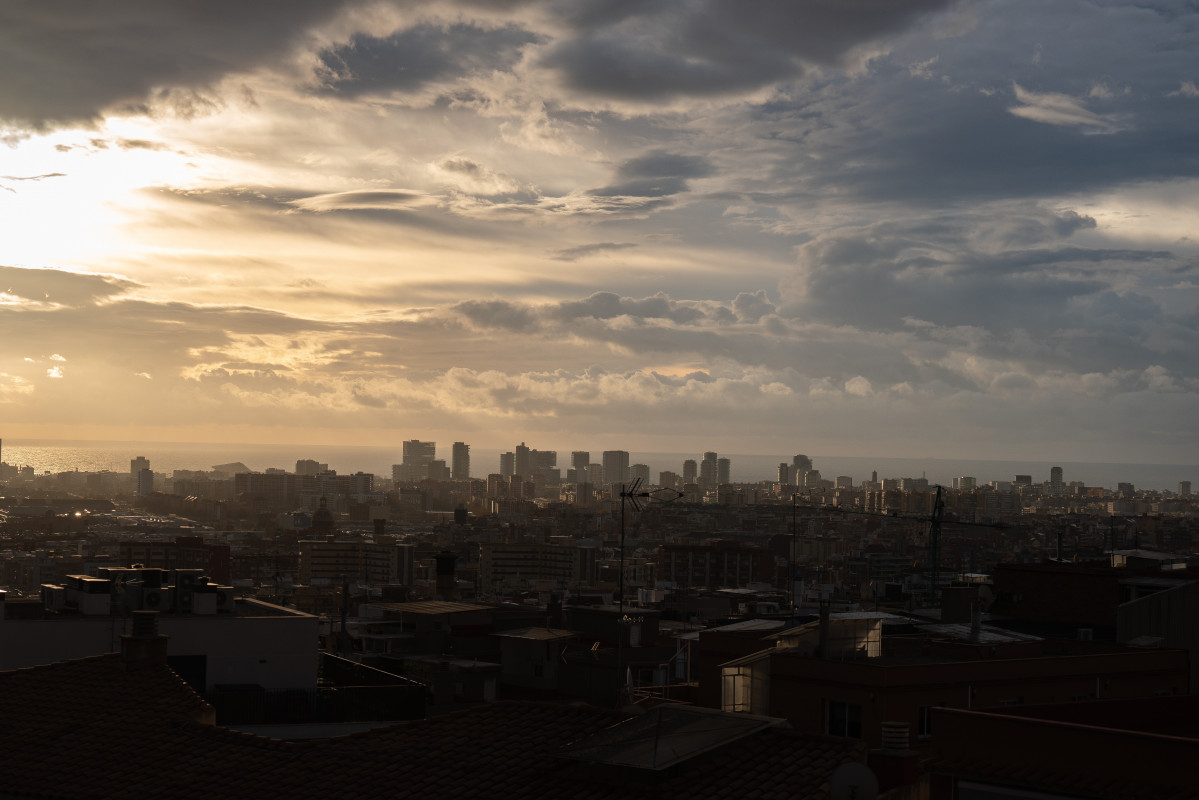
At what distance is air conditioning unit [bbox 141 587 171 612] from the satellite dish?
558 inches

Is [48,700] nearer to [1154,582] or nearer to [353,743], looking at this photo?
[353,743]

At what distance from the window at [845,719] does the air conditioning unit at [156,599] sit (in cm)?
1033

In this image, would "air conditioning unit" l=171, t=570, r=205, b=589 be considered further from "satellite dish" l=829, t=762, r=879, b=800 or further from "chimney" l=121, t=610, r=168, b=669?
"satellite dish" l=829, t=762, r=879, b=800

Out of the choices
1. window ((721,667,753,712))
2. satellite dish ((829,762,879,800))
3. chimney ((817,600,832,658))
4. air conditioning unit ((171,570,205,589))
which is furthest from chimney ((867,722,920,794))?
air conditioning unit ((171,570,205,589))

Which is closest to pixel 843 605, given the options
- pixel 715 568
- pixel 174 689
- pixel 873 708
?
pixel 873 708

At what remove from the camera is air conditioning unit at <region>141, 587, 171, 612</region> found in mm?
Result: 19812

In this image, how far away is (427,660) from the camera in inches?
1266

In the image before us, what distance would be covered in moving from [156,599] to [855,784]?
47.7 ft

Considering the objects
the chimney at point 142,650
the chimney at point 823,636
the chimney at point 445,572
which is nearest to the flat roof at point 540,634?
the chimney at point 445,572

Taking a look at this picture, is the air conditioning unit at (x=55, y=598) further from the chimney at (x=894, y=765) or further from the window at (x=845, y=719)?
the chimney at (x=894, y=765)

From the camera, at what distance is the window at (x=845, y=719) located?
58.3 ft

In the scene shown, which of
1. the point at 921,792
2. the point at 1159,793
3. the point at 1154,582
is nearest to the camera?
the point at 1159,793

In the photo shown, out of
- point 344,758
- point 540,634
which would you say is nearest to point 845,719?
point 344,758

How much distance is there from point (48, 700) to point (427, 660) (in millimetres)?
19381
